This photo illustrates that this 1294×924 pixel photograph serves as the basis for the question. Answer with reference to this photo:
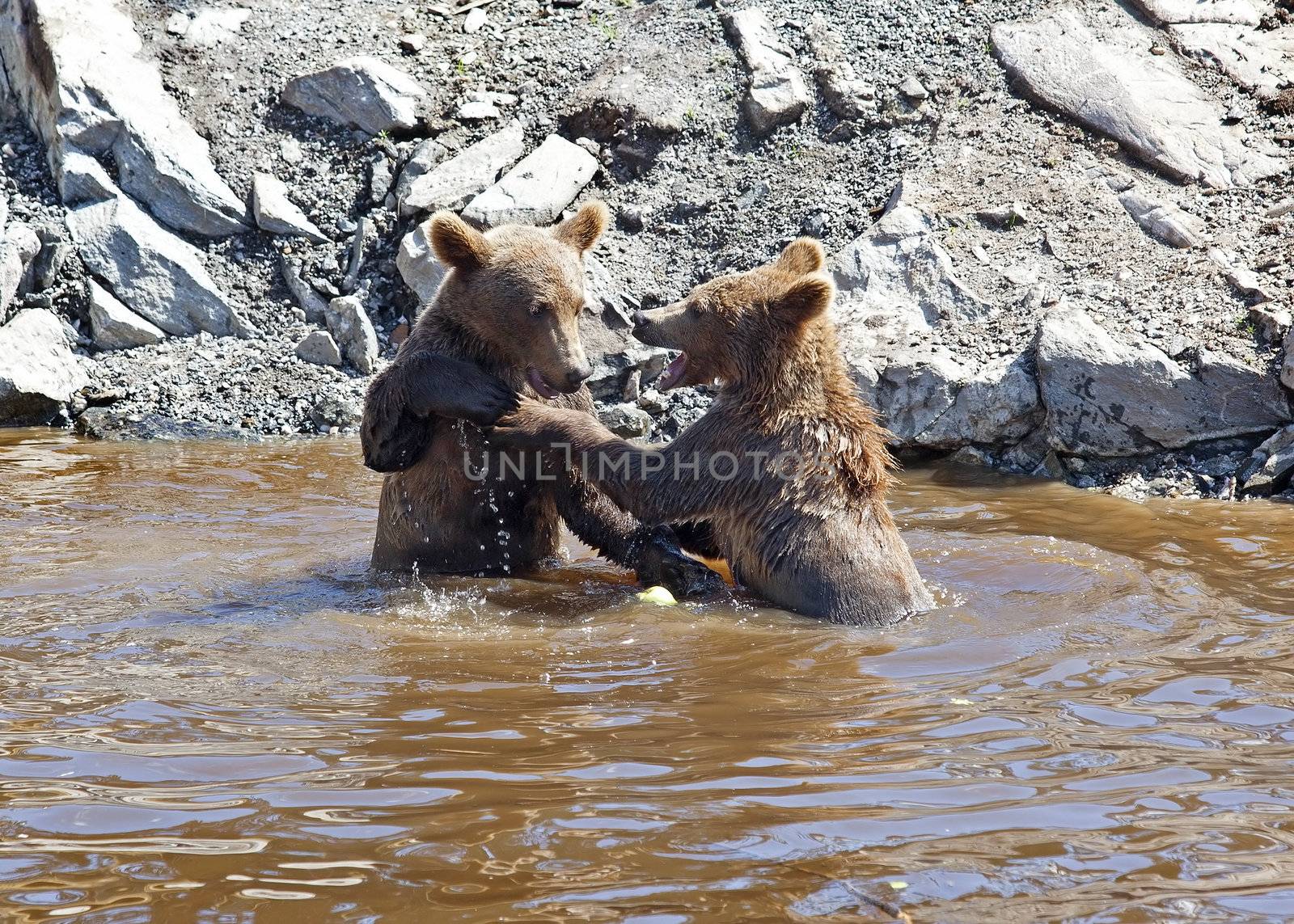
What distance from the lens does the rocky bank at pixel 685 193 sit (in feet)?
33.4

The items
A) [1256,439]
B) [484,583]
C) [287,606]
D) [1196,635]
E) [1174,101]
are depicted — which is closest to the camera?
[1196,635]

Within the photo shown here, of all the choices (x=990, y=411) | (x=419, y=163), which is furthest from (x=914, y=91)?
(x=419, y=163)

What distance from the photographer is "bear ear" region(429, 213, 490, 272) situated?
6.40 metres

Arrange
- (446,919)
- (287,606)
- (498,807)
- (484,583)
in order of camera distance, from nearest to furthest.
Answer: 1. (446,919)
2. (498,807)
3. (287,606)
4. (484,583)

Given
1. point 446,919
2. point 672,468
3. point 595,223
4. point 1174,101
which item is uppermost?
point 1174,101

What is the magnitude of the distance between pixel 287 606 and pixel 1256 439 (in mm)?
7145

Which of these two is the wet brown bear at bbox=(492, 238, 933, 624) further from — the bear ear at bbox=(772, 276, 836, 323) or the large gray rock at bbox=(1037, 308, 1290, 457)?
the large gray rock at bbox=(1037, 308, 1290, 457)

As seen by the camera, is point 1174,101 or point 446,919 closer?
point 446,919

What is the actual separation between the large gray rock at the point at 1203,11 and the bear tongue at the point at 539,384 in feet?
34.7

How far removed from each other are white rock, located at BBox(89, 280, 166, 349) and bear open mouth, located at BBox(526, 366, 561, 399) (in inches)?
291

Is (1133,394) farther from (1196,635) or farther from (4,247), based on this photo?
(4,247)

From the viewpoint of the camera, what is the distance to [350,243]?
1327 centimetres

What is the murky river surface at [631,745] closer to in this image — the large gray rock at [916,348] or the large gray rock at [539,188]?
the large gray rock at [916,348]

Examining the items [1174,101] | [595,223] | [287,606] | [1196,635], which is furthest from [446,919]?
[1174,101]
